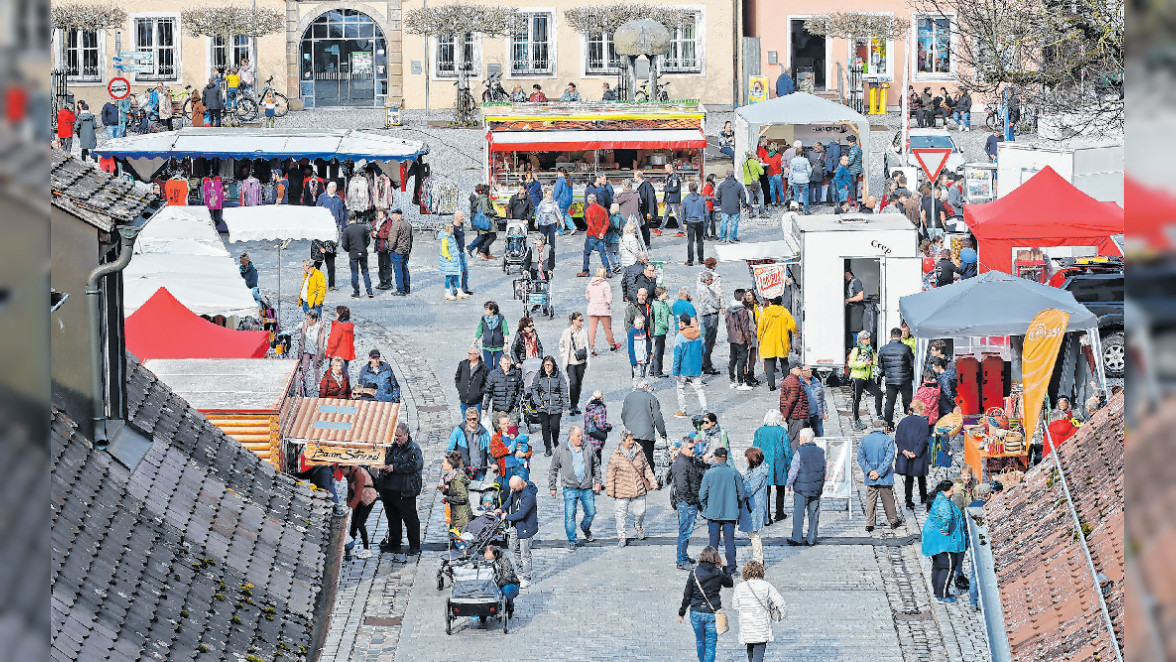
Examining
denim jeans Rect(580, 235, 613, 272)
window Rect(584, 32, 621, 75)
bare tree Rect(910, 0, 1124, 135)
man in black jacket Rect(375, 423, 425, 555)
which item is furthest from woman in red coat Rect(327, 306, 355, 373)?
window Rect(584, 32, 621, 75)

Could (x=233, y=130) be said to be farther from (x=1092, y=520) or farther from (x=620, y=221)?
(x=1092, y=520)

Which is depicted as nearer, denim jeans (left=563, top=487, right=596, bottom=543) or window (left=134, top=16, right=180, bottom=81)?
denim jeans (left=563, top=487, right=596, bottom=543)

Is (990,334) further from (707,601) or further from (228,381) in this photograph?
(228,381)

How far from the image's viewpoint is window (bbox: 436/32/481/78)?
49594mm

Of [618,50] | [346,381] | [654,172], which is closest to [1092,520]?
[346,381]

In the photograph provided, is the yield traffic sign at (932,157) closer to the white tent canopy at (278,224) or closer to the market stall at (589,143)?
the market stall at (589,143)

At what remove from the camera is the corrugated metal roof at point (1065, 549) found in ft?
29.8

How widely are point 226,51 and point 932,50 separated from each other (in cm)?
2027

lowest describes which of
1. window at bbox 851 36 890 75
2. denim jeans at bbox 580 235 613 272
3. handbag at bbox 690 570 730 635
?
handbag at bbox 690 570 730 635

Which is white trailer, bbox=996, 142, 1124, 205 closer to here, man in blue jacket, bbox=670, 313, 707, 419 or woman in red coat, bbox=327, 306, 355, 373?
man in blue jacket, bbox=670, 313, 707, 419

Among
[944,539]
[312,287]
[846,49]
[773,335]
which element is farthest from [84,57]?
[944,539]

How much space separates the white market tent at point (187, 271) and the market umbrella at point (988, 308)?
7.96 m

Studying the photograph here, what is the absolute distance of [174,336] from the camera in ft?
59.6

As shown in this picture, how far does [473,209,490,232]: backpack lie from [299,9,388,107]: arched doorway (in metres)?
20.7
